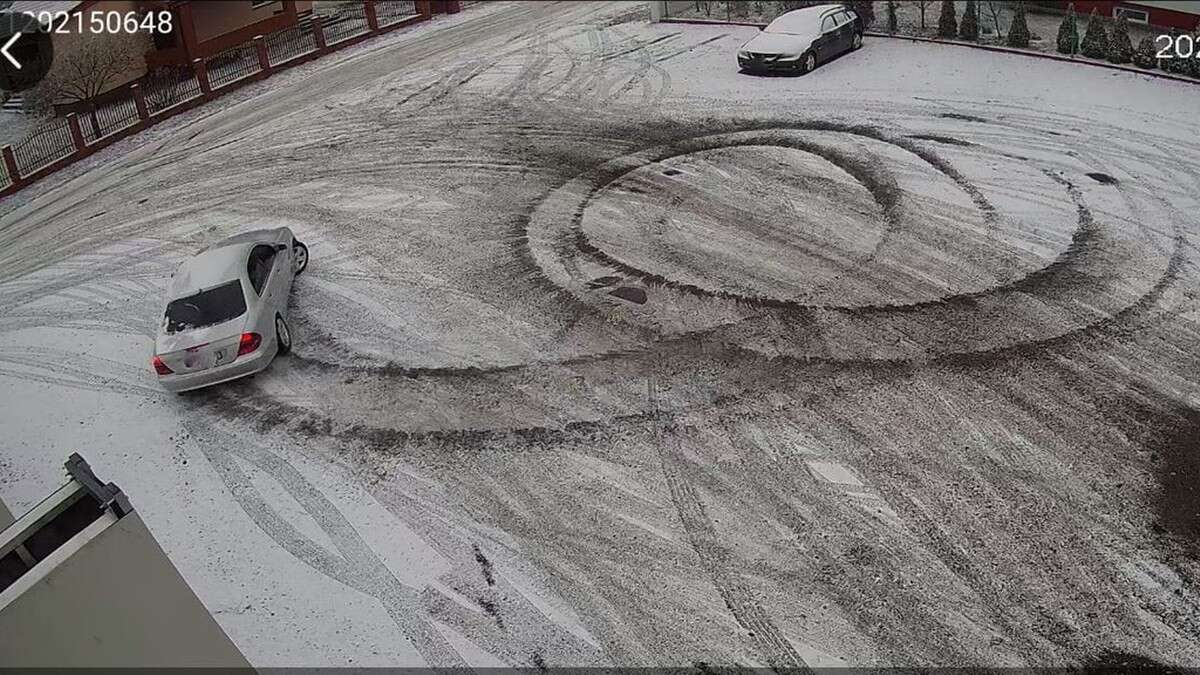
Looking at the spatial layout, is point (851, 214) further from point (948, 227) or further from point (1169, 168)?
point (1169, 168)

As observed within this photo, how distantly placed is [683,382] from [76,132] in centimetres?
1994

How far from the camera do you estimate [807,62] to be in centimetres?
2519

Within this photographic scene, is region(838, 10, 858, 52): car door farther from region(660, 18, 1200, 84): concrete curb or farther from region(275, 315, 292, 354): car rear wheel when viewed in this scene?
region(275, 315, 292, 354): car rear wheel

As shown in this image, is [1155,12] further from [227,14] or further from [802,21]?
[227,14]

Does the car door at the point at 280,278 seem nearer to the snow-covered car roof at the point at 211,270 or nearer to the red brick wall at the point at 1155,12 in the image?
the snow-covered car roof at the point at 211,270

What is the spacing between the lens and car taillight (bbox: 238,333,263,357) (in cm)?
A: 1446

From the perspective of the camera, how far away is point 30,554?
7.50m

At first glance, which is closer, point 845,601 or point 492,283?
point 845,601

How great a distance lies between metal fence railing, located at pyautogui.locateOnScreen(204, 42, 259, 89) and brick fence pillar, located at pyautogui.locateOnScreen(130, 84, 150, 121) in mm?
2835

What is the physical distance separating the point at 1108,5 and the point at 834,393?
18990mm

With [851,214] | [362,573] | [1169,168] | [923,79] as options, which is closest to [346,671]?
[362,573]

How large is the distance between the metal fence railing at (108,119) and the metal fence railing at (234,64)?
307 cm

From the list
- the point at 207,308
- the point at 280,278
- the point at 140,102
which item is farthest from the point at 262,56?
the point at 207,308

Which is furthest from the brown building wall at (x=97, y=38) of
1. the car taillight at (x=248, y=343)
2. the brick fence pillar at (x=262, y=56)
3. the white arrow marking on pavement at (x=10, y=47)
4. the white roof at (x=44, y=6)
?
the car taillight at (x=248, y=343)
